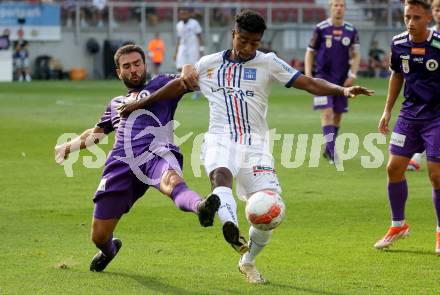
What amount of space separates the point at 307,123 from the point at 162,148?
13.6 m

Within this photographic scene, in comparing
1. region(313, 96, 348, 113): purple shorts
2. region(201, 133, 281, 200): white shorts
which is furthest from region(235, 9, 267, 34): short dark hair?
region(313, 96, 348, 113): purple shorts

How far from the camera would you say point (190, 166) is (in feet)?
51.1

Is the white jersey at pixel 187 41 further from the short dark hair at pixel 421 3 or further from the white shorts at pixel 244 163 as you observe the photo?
the white shorts at pixel 244 163

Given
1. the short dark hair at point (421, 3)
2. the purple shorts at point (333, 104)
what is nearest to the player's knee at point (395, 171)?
the short dark hair at point (421, 3)

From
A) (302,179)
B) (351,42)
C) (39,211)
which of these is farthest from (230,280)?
(351,42)

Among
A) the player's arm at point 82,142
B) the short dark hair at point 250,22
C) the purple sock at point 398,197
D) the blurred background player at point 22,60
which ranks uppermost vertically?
the short dark hair at point 250,22

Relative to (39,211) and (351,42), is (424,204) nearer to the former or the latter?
(39,211)

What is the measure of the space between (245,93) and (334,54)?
9306 mm

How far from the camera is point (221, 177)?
7.48 m

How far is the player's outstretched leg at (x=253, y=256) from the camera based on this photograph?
7.75m

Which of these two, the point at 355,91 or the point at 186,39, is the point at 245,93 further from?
the point at 186,39

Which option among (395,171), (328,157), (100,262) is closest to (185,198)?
(100,262)

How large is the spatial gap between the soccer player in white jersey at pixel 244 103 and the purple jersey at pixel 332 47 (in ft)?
29.8

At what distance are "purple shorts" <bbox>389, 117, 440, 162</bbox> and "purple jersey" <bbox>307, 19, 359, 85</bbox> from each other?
7609 mm
